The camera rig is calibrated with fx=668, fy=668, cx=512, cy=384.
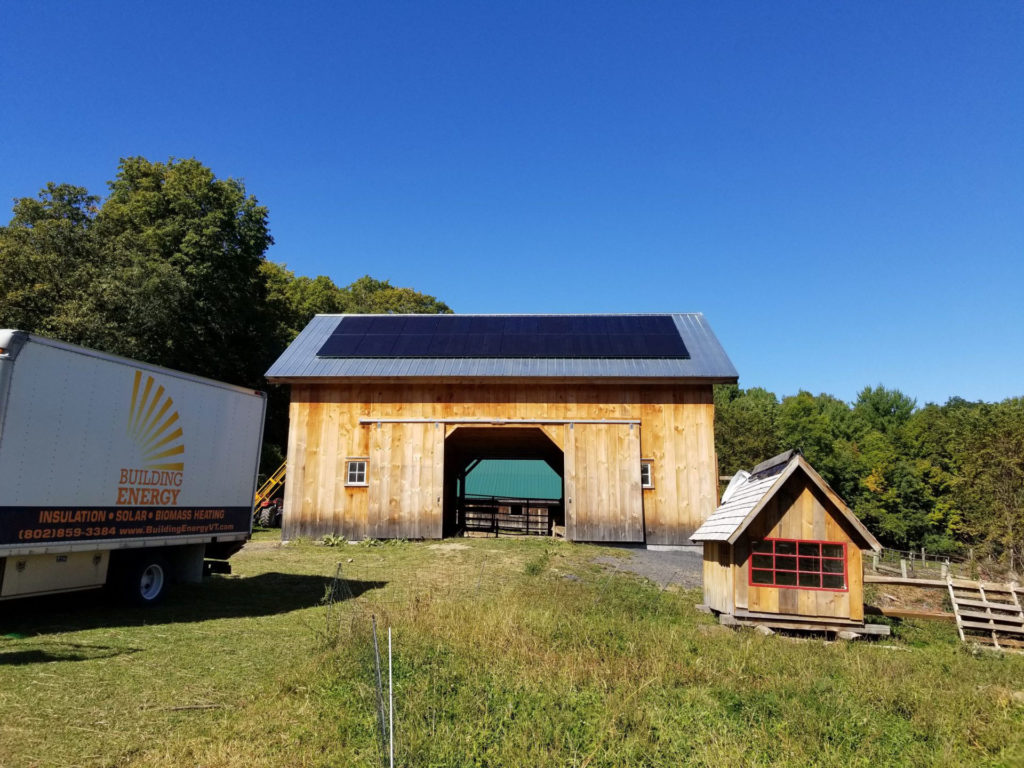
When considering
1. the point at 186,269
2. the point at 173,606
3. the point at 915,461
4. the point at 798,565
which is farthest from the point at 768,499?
the point at 915,461

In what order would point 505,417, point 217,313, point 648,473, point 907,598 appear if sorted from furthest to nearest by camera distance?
point 217,313 → point 505,417 → point 648,473 → point 907,598

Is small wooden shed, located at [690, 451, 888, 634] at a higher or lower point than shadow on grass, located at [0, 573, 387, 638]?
higher

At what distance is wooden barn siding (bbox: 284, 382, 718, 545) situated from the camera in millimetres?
21078

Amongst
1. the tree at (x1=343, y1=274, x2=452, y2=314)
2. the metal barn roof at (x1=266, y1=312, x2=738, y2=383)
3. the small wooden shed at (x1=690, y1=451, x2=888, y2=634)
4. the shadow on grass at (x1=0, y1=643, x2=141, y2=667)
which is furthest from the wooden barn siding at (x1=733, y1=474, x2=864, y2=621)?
the tree at (x1=343, y1=274, x2=452, y2=314)

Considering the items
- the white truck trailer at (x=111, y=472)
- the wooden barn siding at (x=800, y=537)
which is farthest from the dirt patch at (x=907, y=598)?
the white truck trailer at (x=111, y=472)

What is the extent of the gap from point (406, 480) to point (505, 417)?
3813mm

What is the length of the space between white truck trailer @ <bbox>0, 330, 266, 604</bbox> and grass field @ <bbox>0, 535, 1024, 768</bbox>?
947mm

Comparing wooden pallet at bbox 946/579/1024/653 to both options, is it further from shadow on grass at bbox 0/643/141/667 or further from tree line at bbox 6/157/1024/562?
tree line at bbox 6/157/1024/562

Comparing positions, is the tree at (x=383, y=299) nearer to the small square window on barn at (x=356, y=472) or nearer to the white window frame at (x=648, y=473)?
the small square window on barn at (x=356, y=472)

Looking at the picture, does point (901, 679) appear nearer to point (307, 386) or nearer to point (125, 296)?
point (307, 386)

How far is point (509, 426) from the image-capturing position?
871 inches

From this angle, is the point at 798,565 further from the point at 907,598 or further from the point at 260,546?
the point at 260,546

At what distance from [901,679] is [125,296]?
34858 mm

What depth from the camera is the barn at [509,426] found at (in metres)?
21.1
